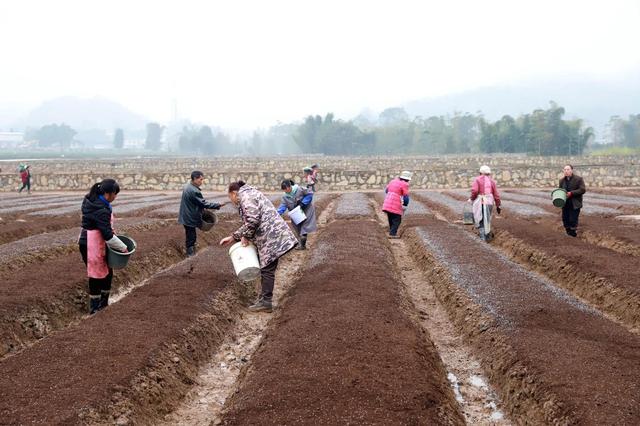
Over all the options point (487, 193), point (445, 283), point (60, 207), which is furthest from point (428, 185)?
point (445, 283)

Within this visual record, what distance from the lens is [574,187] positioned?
15250 mm

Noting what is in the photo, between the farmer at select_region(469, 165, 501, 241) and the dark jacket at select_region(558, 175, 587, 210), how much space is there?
1.55 metres

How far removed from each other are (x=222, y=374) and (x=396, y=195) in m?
10.7

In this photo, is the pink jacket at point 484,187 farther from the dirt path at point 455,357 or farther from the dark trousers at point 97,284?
the dark trousers at point 97,284

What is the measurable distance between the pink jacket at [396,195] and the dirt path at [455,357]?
3.65 metres

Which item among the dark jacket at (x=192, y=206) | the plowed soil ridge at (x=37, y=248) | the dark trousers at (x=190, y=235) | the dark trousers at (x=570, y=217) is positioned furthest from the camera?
the dark trousers at (x=570, y=217)

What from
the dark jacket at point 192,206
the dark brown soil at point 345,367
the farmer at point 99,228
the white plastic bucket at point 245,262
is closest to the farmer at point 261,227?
the white plastic bucket at point 245,262

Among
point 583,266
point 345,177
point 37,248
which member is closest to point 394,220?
point 583,266

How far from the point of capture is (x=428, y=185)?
45406 millimetres

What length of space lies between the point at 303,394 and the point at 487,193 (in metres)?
11.2

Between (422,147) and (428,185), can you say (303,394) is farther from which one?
(422,147)

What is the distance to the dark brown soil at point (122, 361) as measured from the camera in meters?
5.90

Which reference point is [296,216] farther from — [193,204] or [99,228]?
[99,228]

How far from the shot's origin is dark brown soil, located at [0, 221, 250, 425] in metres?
5.90
